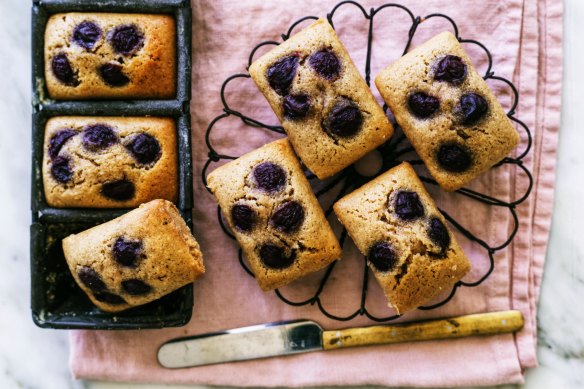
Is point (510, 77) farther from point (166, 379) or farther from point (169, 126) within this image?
point (166, 379)

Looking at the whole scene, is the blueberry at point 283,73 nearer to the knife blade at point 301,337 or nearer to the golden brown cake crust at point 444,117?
the golden brown cake crust at point 444,117

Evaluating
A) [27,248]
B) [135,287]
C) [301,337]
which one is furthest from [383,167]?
[27,248]

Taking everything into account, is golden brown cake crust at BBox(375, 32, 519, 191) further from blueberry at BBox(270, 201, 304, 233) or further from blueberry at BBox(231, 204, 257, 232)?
blueberry at BBox(231, 204, 257, 232)

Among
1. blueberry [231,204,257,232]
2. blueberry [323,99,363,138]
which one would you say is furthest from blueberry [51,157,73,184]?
blueberry [323,99,363,138]

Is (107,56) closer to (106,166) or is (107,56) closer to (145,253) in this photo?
(106,166)

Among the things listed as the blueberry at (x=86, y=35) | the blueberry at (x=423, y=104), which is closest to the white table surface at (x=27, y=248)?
the blueberry at (x=86, y=35)

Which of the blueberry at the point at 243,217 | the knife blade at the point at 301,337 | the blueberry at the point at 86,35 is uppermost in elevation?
the blueberry at the point at 86,35

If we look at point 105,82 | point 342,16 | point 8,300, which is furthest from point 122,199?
point 342,16
